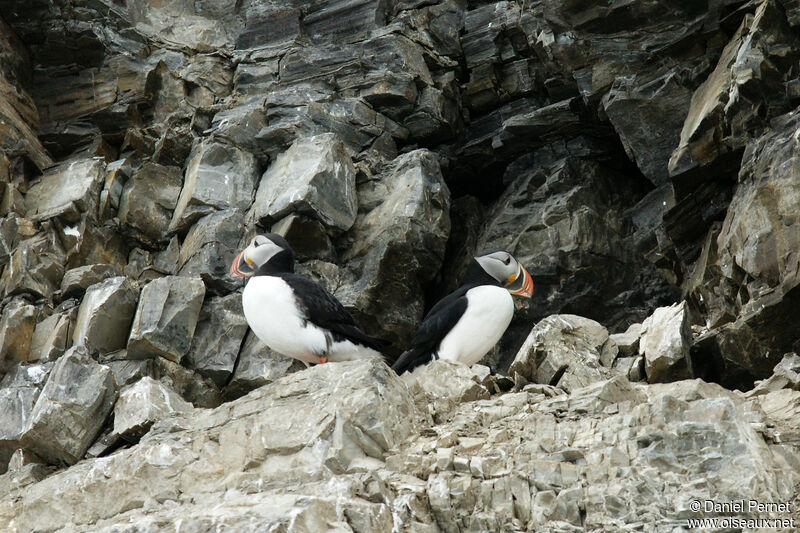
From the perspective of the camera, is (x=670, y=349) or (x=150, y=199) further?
(x=150, y=199)

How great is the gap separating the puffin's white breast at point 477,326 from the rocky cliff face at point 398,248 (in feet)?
1.10

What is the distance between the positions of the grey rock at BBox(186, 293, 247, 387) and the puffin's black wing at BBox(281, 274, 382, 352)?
1.76 meters

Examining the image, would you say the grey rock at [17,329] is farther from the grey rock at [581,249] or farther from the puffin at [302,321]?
the grey rock at [581,249]

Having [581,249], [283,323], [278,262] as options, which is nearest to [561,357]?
[283,323]

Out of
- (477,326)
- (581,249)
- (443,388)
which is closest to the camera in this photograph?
(443,388)

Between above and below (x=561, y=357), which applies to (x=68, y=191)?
above

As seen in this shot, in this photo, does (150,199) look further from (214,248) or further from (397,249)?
(397,249)

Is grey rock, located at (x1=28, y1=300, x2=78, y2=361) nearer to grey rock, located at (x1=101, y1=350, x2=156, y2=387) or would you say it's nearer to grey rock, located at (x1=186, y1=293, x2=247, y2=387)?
grey rock, located at (x1=101, y1=350, x2=156, y2=387)

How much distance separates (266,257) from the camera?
893 centimetres

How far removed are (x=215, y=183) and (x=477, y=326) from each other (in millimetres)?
4337

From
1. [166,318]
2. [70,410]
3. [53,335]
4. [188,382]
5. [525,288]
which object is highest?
[525,288]

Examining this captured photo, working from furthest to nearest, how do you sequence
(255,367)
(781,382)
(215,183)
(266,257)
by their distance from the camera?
1. (215,183)
2. (255,367)
3. (266,257)
4. (781,382)

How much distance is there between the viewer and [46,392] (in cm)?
820

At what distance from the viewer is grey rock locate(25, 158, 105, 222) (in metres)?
11.0
